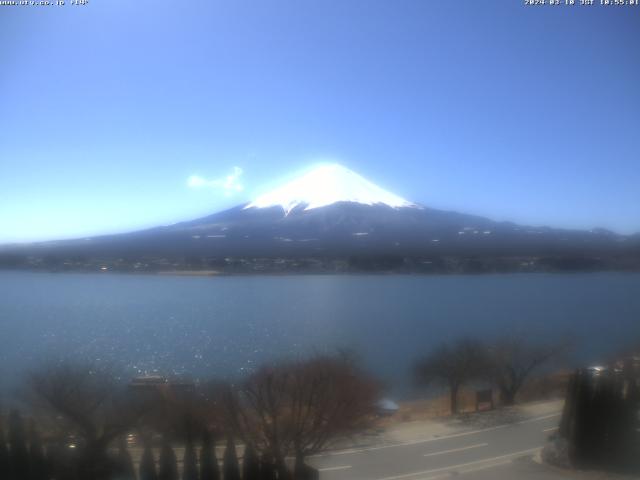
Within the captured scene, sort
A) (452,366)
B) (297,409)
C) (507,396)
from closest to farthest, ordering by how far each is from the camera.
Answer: (297,409) → (452,366) → (507,396)

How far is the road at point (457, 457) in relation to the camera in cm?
198

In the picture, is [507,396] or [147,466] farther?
[507,396]

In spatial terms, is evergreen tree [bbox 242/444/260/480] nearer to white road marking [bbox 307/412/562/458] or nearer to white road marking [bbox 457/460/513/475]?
white road marking [bbox 307/412/562/458]

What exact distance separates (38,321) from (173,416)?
97 centimetres

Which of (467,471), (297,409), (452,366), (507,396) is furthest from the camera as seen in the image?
(507,396)

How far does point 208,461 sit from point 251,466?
0.64ft

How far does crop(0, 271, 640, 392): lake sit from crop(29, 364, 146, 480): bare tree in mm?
101

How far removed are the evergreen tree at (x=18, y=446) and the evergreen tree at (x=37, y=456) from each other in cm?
4

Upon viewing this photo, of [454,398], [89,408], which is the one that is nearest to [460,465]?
[454,398]

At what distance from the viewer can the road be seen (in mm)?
1978

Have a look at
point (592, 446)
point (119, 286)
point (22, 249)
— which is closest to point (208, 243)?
point (119, 286)

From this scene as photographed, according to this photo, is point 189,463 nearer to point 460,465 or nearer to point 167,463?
point 167,463

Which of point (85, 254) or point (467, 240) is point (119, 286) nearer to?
point (85, 254)

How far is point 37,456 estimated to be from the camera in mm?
2094
